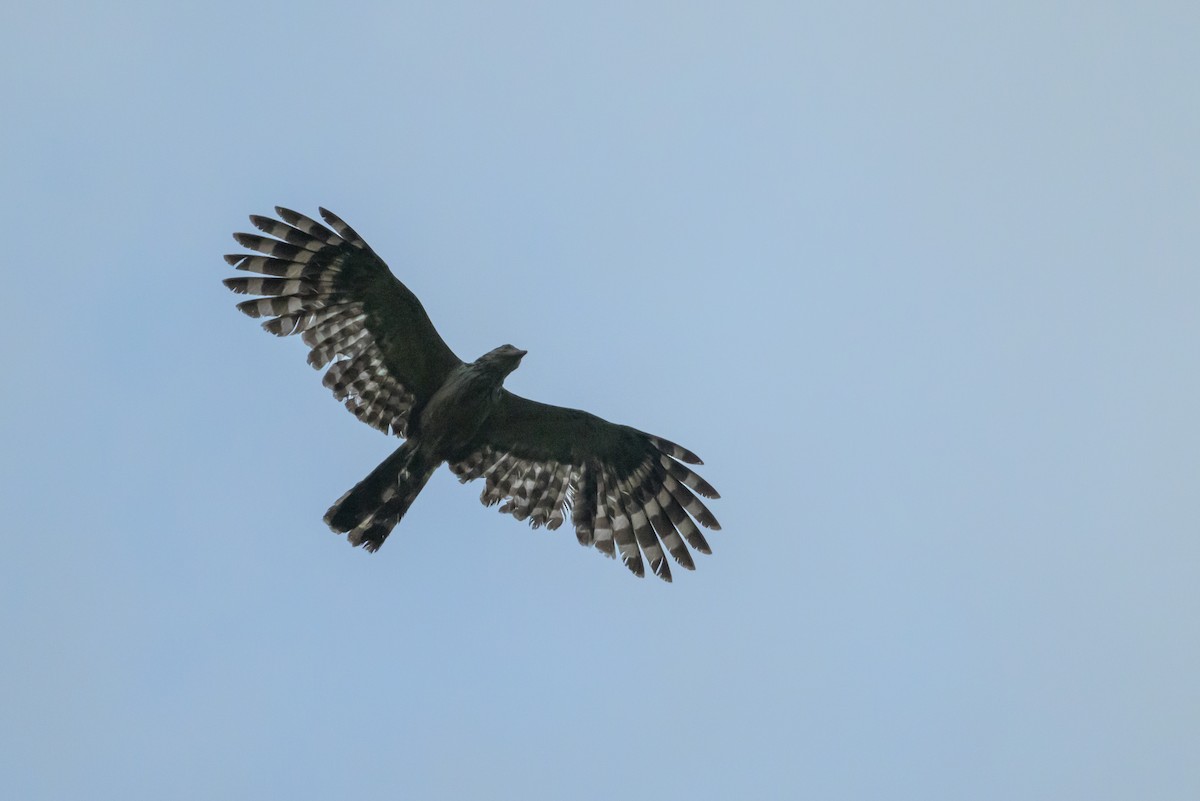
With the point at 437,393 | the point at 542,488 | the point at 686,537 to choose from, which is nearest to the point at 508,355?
the point at 437,393

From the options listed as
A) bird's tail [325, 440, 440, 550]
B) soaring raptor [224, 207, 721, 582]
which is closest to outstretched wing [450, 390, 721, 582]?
soaring raptor [224, 207, 721, 582]

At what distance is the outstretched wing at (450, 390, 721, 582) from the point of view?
14117mm

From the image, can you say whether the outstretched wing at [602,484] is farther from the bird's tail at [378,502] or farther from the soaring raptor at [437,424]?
the bird's tail at [378,502]

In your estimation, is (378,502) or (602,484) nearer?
(378,502)

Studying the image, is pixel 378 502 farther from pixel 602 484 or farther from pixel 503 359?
pixel 602 484

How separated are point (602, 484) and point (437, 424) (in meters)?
2.14

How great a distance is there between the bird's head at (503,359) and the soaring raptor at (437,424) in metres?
0.02

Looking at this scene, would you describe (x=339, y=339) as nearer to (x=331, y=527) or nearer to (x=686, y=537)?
(x=331, y=527)

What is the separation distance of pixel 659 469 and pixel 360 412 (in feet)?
10.9

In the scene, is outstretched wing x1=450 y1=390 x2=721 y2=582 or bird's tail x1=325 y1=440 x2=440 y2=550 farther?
outstretched wing x1=450 y1=390 x2=721 y2=582

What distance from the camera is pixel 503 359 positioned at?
13.1 metres

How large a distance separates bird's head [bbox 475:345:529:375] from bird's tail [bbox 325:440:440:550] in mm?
1184

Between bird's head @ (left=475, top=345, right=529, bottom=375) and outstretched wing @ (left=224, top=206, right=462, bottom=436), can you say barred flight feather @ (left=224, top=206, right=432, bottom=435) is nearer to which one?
outstretched wing @ (left=224, top=206, right=462, bottom=436)

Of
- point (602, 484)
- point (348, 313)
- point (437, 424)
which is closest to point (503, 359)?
point (437, 424)
